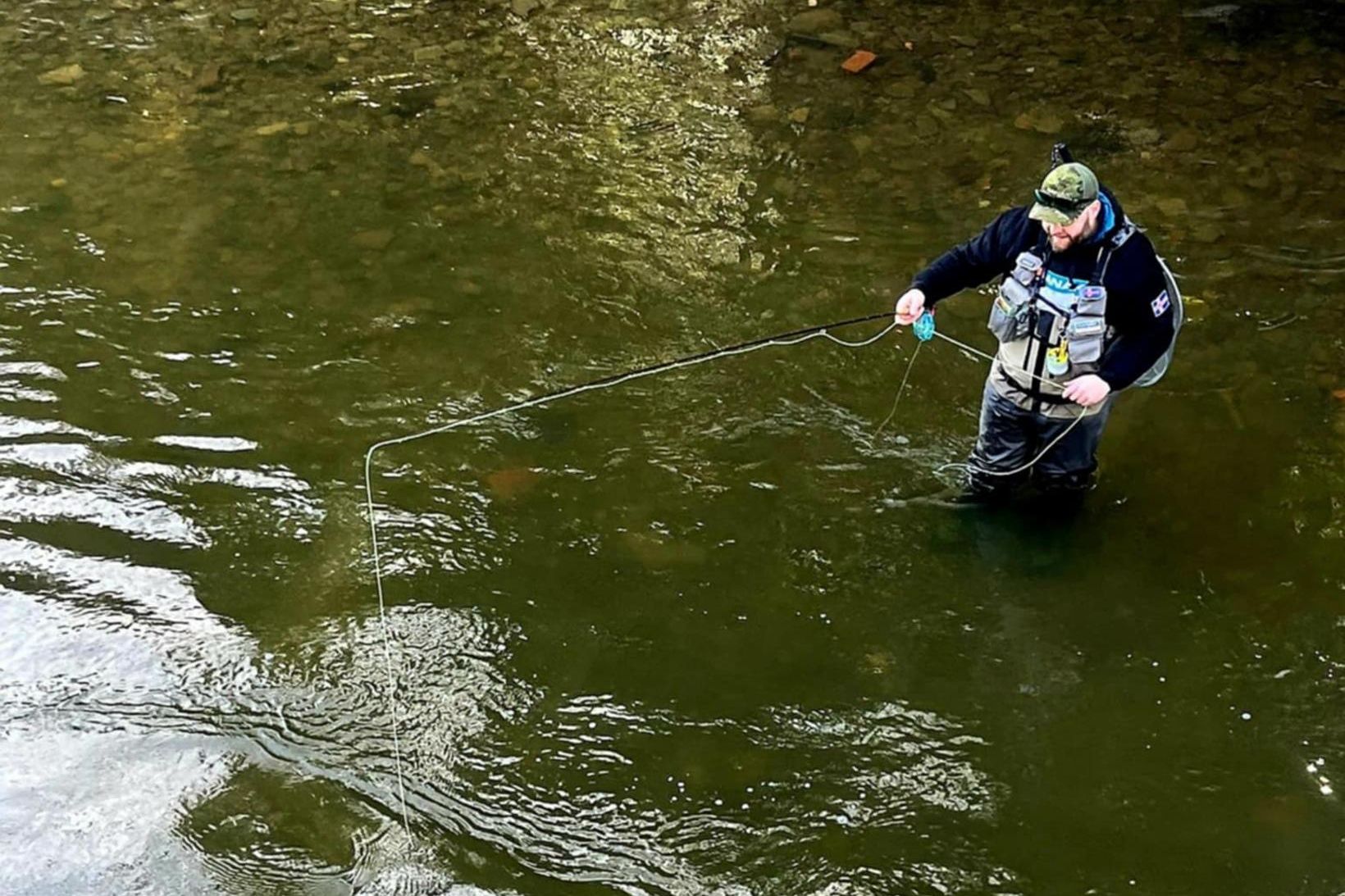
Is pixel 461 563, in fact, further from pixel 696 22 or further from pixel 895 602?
pixel 696 22

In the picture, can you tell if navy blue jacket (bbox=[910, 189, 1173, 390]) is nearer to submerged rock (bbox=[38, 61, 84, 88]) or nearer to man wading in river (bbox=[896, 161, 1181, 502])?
man wading in river (bbox=[896, 161, 1181, 502])

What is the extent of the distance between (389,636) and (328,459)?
1333mm

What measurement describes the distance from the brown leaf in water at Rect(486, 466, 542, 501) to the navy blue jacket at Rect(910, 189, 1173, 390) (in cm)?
217

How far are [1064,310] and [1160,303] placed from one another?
36 centimetres

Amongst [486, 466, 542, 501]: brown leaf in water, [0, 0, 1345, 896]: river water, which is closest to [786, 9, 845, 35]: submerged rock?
[0, 0, 1345, 896]: river water

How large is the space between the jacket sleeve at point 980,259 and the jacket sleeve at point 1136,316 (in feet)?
1.40

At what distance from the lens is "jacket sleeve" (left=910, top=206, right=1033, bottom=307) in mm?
4582

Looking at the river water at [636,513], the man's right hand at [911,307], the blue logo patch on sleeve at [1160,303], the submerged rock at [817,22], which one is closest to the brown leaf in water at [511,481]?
the river water at [636,513]

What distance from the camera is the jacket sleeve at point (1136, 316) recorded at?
4.26 metres

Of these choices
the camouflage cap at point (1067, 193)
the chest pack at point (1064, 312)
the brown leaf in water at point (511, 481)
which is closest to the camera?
the camouflage cap at point (1067, 193)

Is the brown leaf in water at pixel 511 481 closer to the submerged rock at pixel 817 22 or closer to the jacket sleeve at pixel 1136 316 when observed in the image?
the jacket sleeve at pixel 1136 316

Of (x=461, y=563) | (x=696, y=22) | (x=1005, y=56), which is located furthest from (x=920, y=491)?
(x=696, y=22)

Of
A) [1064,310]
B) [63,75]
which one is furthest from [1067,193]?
[63,75]

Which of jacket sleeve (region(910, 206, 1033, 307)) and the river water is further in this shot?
jacket sleeve (region(910, 206, 1033, 307))
